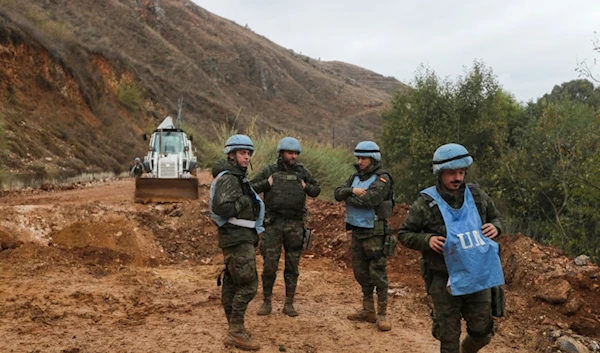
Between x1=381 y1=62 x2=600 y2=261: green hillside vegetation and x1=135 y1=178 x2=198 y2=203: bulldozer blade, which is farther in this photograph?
x1=135 y1=178 x2=198 y2=203: bulldozer blade

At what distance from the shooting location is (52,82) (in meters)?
22.4

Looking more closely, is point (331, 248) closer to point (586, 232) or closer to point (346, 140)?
point (586, 232)

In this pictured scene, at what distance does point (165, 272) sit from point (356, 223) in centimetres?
376

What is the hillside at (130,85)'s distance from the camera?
2028 cm

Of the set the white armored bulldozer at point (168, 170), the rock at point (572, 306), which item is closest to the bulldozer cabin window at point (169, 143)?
the white armored bulldozer at point (168, 170)

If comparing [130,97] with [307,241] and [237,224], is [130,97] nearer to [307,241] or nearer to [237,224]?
[307,241]

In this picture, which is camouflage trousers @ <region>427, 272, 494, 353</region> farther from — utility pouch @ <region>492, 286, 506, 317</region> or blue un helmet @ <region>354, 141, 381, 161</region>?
blue un helmet @ <region>354, 141, 381, 161</region>

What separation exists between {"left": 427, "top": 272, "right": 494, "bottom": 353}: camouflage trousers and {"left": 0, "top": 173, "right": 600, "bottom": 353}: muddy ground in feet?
4.01

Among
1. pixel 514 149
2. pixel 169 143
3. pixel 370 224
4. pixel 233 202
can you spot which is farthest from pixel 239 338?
pixel 514 149

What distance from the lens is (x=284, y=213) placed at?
5496 mm

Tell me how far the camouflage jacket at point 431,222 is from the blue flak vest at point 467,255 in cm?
12

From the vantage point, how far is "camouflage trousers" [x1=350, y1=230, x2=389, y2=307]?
206 inches

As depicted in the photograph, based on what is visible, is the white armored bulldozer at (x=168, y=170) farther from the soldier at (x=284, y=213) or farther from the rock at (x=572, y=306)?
the rock at (x=572, y=306)

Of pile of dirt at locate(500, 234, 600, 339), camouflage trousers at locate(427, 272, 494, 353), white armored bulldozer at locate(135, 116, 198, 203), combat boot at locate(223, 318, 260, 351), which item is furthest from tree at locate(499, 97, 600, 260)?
white armored bulldozer at locate(135, 116, 198, 203)
